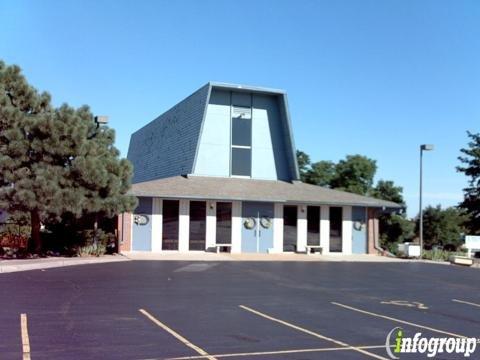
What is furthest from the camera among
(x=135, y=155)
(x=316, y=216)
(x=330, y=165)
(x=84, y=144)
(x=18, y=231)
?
(x=330, y=165)

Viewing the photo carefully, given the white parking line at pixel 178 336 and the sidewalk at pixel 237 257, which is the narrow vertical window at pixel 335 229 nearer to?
the sidewalk at pixel 237 257

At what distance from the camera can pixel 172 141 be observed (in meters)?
33.1

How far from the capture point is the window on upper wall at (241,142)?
29.0 m

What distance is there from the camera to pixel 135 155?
43.5 m

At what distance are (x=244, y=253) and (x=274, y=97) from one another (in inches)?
357

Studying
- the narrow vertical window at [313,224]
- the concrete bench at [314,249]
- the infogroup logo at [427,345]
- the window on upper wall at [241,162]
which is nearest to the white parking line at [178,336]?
the infogroup logo at [427,345]

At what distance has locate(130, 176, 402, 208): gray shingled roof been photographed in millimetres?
24688

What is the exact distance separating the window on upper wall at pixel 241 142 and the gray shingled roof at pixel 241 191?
70cm

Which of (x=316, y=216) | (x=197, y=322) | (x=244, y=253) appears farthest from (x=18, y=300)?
(x=316, y=216)

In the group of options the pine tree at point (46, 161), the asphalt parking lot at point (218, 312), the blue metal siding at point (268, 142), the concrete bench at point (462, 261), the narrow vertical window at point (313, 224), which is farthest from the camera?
the blue metal siding at point (268, 142)

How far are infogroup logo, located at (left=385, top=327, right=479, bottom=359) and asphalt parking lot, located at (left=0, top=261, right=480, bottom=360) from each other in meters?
0.16

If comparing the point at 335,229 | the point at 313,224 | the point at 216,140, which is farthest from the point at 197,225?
the point at 335,229

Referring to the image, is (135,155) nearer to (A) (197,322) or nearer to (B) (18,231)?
(B) (18,231)

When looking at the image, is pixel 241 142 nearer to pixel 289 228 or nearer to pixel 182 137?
pixel 182 137
